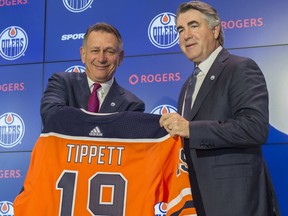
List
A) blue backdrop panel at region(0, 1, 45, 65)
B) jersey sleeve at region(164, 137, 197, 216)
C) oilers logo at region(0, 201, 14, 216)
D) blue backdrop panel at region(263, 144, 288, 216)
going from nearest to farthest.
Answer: jersey sleeve at region(164, 137, 197, 216), blue backdrop panel at region(263, 144, 288, 216), oilers logo at region(0, 201, 14, 216), blue backdrop panel at region(0, 1, 45, 65)

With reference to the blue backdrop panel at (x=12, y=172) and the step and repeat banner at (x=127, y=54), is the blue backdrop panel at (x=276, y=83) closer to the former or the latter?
the step and repeat banner at (x=127, y=54)

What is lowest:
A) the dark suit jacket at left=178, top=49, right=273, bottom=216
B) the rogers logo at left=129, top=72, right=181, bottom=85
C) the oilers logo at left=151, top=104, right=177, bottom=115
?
the dark suit jacket at left=178, top=49, right=273, bottom=216

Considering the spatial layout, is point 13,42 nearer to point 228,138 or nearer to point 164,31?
point 164,31

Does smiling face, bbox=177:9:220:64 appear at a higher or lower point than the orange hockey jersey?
higher

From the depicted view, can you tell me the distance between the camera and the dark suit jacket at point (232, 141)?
168cm

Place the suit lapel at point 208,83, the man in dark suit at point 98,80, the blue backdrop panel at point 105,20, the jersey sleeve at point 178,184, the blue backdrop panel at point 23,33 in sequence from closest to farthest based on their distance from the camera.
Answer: the jersey sleeve at point 178,184 < the suit lapel at point 208,83 < the man in dark suit at point 98,80 < the blue backdrop panel at point 105,20 < the blue backdrop panel at point 23,33

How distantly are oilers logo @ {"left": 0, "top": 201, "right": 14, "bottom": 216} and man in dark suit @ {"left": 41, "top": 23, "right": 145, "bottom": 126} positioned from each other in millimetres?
1389

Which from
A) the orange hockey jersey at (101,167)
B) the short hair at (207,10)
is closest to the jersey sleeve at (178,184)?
the orange hockey jersey at (101,167)

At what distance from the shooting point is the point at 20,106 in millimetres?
3229

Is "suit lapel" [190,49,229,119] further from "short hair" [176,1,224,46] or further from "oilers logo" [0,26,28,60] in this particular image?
"oilers logo" [0,26,28,60]

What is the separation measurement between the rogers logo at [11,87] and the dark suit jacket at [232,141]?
1.73 m

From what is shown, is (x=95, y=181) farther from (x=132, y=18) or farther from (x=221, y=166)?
(x=132, y=18)

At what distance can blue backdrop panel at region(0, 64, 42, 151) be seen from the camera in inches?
125

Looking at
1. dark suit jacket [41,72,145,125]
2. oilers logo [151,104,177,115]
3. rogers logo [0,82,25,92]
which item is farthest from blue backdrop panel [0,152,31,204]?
dark suit jacket [41,72,145,125]
